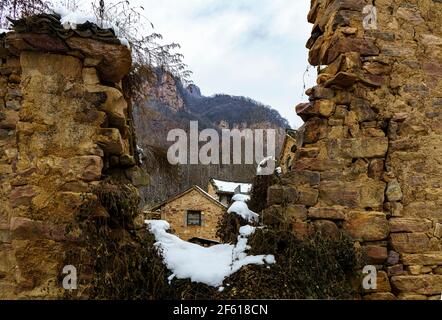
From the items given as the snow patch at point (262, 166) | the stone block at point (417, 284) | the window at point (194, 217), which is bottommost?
the window at point (194, 217)

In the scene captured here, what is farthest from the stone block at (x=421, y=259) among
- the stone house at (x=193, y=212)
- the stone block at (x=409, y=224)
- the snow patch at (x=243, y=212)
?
the stone house at (x=193, y=212)

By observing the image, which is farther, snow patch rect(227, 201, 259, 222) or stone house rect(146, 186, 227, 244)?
stone house rect(146, 186, 227, 244)

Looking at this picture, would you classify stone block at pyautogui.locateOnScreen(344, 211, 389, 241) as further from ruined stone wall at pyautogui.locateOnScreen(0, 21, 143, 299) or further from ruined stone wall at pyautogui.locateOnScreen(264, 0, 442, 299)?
ruined stone wall at pyautogui.locateOnScreen(0, 21, 143, 299)

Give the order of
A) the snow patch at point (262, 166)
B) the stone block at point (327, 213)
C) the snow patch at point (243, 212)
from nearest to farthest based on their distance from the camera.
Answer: the stone block at point (327, 213), the snow patch at point (243, 212), the snow patch at point (262, 166)

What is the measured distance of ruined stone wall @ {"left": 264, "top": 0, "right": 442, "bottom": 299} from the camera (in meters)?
3.40

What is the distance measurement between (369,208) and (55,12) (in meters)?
3.25

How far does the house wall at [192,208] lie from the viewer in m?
17.0

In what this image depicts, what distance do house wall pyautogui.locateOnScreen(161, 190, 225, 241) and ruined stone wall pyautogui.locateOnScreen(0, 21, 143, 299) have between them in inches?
552

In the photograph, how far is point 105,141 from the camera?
3.19 meters

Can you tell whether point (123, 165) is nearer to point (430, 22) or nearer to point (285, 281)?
point (285, 281)

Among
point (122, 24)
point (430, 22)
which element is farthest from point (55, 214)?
point (430, 22)

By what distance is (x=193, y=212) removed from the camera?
57.4 feet

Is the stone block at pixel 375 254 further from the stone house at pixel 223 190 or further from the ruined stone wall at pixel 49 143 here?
the stone house at pixel 223 190

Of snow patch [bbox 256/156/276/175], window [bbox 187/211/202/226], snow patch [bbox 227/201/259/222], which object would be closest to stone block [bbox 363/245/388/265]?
snow patch [bbox 227/201/259/222]
